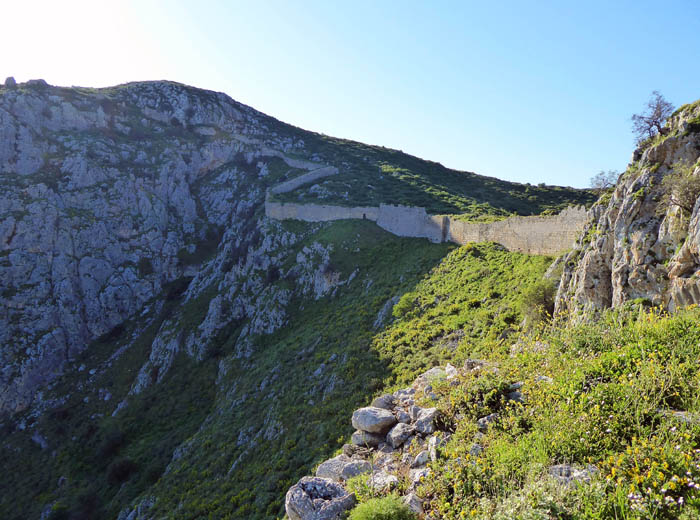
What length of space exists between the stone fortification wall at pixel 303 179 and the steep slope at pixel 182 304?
2.99 meters

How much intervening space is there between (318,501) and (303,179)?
60.4 metres

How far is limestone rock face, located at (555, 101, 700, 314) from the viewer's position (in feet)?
27.6

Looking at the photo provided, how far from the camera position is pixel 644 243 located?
32.1ft

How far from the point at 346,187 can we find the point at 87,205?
43.4 meters

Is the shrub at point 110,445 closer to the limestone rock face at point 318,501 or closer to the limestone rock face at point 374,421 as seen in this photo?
the limestone rock face at point 374,421

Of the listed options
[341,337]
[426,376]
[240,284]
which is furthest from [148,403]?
[426,376]

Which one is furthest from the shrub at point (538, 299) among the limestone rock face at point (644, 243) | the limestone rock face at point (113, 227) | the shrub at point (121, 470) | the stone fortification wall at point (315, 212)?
the shrub at point (121, 470)

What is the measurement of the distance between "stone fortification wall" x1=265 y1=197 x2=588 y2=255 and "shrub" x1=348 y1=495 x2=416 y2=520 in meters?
15.5

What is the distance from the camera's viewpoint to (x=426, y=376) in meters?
11.1

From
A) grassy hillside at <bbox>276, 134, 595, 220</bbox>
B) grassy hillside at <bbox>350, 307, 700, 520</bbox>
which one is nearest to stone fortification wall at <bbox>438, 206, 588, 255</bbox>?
grassy hillside at <bbox>276, 134, 595, 220</bbox>

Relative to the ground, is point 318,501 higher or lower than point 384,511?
lower

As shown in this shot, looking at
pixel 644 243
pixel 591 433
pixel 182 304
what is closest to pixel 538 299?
pixel 644 243

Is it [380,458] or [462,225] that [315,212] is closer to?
[462,225]

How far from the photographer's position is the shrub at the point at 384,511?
5324 millimetres
